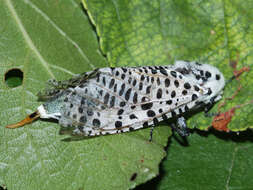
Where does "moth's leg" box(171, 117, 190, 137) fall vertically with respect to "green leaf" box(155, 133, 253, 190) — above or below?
above

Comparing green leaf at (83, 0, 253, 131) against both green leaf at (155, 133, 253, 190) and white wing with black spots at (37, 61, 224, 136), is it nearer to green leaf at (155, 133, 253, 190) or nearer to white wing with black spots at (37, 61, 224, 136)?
white wing with black spots at (37, 61, 224, 136)

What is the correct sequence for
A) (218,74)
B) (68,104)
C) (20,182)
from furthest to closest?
(218,74) < (68,104) < (20,182)

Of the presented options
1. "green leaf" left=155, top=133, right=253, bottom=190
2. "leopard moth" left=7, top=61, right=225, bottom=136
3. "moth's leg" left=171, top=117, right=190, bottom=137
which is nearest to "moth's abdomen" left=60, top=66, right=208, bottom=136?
"leopard moth" left=7, top=61, right=225, bottom=136

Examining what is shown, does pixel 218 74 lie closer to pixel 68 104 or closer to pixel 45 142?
pixel 68 104

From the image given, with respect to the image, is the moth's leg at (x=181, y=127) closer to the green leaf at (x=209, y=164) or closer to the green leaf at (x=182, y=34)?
the green leaf at (x=182, y=34)

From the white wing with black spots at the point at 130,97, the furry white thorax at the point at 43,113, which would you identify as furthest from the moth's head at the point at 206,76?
the furry white thorax at the point at 43,113

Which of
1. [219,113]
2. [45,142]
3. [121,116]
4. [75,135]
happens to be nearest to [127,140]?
[121,116]

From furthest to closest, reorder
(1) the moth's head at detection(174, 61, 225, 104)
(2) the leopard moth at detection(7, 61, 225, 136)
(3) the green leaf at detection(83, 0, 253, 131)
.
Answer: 1. (1) the moth's head at detection(174, 61, 225, 104)
2. (3) the green leaf at detection(83, 0, 253, 131)
3. (2) the leopard moth at detection(7, 61, 225, 136)
